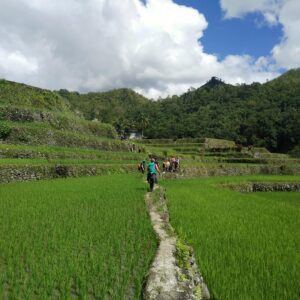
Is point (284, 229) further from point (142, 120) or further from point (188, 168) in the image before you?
point (142, 120)

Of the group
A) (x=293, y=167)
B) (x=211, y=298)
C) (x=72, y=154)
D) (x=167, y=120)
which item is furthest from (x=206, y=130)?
(x=211, y=298)

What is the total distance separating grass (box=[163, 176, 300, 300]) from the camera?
14.7ft

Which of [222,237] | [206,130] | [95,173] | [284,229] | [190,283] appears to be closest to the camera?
[190,283]

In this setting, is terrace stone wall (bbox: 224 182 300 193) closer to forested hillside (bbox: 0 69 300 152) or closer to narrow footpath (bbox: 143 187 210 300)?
forested hillside (bbox: 0 69 300 152)

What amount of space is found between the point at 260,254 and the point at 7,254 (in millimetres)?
4050

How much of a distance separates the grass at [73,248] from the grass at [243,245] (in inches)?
37.2

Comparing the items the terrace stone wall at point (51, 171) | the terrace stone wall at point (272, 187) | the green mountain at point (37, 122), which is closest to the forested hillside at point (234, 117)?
→ the terrace stone wall at point (272, 187)

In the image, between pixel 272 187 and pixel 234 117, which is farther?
pixel 234 117

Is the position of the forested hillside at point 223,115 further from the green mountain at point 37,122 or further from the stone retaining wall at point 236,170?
the stone retaining wall at point 236,170

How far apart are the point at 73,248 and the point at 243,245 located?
3.07m

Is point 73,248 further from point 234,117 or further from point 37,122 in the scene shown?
point 234,117

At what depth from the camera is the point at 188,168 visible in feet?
80.5

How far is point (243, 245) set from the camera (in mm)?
6527

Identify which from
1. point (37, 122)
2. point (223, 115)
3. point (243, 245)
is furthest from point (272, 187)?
point (223, 115)
